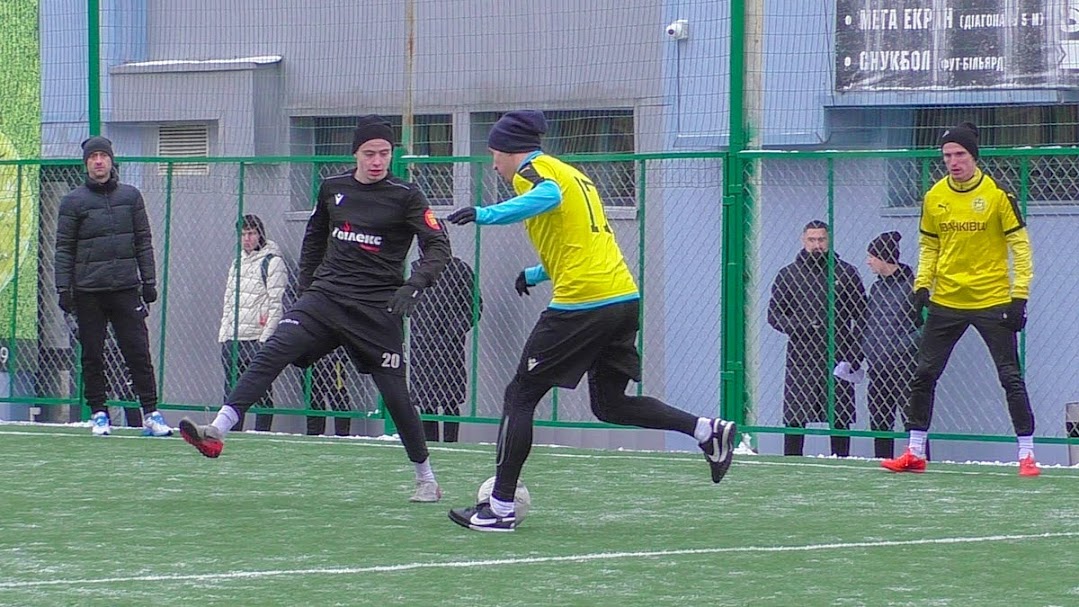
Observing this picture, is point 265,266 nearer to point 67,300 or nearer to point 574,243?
point 67,300

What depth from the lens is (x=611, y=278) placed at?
848 cm

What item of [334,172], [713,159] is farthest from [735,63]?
[334,172]

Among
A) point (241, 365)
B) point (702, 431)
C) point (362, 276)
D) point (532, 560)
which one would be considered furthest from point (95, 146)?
point (532, 560)

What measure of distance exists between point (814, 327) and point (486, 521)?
16.3 ft

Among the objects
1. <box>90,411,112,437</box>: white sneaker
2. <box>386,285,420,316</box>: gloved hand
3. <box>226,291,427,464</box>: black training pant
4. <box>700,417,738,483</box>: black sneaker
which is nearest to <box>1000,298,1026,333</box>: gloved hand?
<box>700,417,738,483</box>: black sneaker

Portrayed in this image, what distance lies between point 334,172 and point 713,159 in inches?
124

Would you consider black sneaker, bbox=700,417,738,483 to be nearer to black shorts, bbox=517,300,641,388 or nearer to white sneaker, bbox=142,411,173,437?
black shorts, bbox=517,300,641,388

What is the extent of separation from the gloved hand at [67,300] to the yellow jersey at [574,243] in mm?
5541

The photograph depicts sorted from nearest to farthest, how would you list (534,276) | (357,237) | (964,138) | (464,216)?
(464,216) < (534,276) < (357,237) < (964,138)

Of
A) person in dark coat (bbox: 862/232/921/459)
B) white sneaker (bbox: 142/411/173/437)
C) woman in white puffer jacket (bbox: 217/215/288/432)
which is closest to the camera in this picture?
person in dark coat (bbox: 862/232/921/459)

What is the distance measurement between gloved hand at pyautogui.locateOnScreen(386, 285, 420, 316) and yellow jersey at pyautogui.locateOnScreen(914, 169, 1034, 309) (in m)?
3.40

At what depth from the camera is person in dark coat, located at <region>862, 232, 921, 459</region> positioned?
1280cm

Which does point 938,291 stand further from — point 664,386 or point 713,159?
point 664,386

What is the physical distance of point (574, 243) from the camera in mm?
8430
